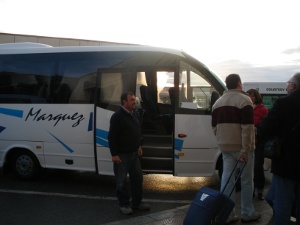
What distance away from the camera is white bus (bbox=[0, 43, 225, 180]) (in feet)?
22.4

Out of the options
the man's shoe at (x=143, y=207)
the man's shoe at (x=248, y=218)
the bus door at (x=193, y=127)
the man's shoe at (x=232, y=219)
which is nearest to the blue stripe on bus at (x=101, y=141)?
the bus door at (x=193, y=127)

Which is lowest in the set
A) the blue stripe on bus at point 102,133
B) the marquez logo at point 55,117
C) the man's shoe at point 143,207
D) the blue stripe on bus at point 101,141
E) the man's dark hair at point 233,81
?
the man's shoe at point 143,207

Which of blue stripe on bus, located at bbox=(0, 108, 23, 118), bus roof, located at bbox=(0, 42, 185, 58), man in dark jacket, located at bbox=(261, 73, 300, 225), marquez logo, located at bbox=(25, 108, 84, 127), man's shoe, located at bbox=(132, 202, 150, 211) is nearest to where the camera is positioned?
man in dark jacket, located at bbox=(261, 73, 300, 225)

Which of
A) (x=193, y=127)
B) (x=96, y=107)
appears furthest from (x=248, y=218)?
(x=96, y=107)

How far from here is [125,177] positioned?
545cm

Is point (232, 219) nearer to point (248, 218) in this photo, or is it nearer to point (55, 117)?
point (248, 218)

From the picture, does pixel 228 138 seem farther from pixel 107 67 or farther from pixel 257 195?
pixel 107 67

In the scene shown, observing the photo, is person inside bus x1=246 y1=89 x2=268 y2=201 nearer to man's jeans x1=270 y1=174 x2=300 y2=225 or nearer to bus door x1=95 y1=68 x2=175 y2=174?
bus door x1=95 y1=68 x2=175 y2=174

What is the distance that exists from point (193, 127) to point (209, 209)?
2.90 metres

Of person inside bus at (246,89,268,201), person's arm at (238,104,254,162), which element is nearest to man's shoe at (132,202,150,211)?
person's arm at (238,104,254,162)

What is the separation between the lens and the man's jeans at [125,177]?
213 inches

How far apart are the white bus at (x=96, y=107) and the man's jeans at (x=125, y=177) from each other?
135 cm

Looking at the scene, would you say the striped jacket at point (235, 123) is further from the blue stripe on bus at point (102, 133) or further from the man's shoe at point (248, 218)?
the blue stripe on bus at point (102, 133)

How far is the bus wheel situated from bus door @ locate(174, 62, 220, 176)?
3.02 m
